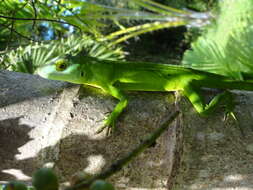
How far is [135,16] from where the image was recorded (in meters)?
7.17

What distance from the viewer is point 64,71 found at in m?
1.73

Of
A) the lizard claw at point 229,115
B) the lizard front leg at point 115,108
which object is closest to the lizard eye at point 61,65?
the lizard front leg at point 115,108

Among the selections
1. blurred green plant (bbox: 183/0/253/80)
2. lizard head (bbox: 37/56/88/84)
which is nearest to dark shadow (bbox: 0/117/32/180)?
lizard head (bbox: 37/56/88/84)

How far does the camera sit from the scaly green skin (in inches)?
65.2

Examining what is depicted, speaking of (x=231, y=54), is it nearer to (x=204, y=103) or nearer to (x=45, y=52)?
(x=204, y=103)

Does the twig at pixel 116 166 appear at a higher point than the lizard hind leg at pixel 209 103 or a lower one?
lower

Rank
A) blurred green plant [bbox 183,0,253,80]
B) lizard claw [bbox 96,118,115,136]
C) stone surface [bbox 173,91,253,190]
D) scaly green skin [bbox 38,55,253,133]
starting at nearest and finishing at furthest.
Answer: stone surface [bbox 173,91,253,190] < lizard claw [bbox 96,118,115,136] < scaly green skin [bbox 38,55,253,133] < blurred green plant [bbox 183,0,253,80]

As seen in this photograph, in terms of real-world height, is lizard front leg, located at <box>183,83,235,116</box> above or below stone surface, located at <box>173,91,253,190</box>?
above

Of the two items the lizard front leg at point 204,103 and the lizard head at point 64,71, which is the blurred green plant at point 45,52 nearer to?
the lizard head at point 64,71

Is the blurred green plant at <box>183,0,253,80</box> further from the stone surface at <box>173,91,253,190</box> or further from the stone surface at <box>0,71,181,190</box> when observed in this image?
the stone surface at <box>0,71,181,190</box>

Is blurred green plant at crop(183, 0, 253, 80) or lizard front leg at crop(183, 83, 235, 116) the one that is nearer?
lizard front leg at crop(183, 83, 235, 116)

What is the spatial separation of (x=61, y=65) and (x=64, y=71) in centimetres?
5

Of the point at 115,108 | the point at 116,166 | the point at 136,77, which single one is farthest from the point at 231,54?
the point at 116,166

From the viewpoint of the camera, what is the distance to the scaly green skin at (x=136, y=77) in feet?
5.43
